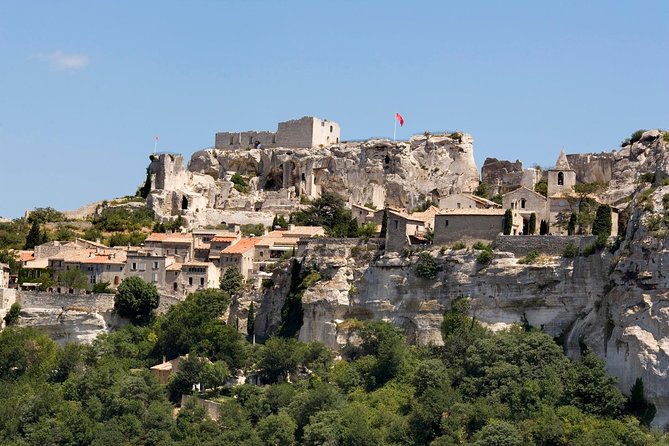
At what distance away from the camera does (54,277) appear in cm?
8138

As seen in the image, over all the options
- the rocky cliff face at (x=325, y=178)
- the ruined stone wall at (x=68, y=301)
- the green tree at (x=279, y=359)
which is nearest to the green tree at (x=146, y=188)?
the rocky cliff face at (x=325, y=178)

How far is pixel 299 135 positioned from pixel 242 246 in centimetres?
1814

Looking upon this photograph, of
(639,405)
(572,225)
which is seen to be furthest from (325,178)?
(639,405)

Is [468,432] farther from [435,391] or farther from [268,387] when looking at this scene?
[268,387]

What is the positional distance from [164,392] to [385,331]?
10.1 meters

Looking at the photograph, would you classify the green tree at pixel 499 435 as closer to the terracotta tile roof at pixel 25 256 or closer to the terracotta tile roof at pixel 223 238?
the terracotta tile roof at pixel 223 238

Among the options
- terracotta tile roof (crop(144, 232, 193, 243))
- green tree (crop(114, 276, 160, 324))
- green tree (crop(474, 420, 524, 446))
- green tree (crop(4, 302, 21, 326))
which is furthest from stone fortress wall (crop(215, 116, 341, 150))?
green tree (crop(474, 420, 524, 446))

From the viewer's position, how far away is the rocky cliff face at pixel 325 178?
9250 centimetres

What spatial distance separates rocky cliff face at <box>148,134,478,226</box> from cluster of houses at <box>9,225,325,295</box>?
8.89 m

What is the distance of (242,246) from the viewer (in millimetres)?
81938

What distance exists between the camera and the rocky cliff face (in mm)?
92500

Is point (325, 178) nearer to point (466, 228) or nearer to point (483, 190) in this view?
point (483, 190)

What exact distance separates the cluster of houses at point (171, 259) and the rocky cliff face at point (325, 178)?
8.89 meters

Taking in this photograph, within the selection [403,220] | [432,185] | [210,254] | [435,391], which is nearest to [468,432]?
[435,391]
